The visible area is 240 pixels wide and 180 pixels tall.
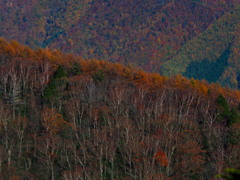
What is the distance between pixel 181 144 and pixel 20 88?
40.3 meters

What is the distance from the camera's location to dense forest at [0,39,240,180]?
58.6m

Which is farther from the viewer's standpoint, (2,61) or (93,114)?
(2,61)

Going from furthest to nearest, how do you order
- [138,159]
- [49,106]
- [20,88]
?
1. [20,88]
2. [49,106]
3. [138,159]

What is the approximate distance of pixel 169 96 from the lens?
9225 centimetres

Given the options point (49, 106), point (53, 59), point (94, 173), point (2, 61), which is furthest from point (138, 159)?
point (53, 59)

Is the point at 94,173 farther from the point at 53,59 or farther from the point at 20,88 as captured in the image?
the point at 53,59

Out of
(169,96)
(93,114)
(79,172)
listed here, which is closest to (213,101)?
(169,96)

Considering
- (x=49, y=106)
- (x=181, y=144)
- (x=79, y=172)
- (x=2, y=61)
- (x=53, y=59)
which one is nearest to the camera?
(x=79, y=172)

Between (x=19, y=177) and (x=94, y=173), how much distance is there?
9.77m

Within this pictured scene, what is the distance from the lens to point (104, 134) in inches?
2469

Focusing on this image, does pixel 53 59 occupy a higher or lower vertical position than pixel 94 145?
higher

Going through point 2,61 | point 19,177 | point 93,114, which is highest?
point 2,61

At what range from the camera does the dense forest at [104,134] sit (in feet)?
192

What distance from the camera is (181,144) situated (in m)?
63.6
